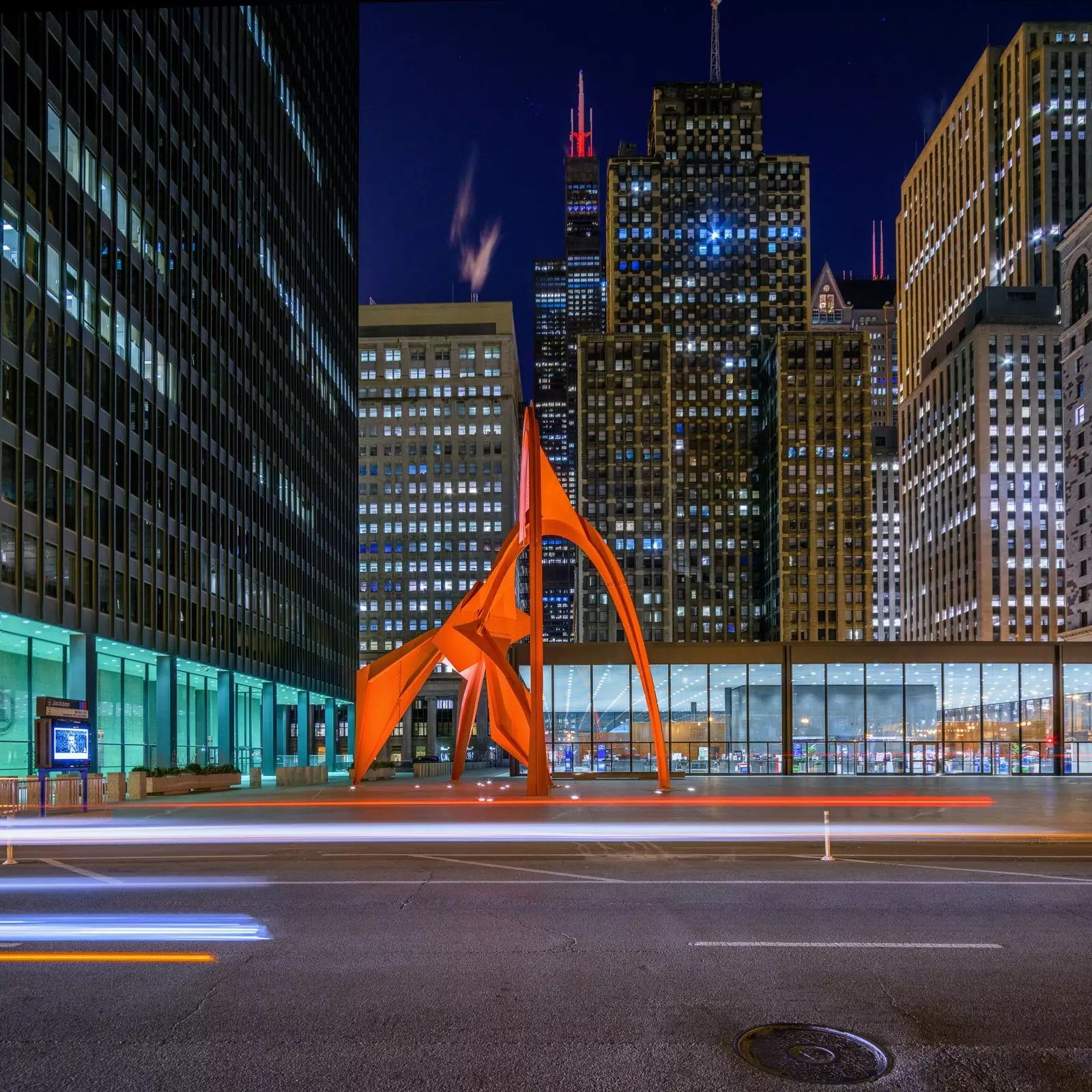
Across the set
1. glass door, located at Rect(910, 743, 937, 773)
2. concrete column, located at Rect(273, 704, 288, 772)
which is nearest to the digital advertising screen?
glass door, located at Rect(910, 743, 937, 773)

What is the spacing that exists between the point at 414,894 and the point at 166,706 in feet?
129

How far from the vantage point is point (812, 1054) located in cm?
698

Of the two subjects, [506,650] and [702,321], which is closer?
[506,650]

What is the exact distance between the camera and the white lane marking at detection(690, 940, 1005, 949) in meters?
10.2

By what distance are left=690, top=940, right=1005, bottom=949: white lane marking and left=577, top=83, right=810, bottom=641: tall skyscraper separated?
148 m

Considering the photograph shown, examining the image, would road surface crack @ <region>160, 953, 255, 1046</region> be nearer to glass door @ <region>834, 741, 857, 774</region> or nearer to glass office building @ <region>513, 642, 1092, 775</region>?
glass office building @ <region>513, 642, 1092, 775</region>

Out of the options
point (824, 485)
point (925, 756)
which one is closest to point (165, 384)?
point (925, 756)

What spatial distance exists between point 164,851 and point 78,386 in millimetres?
26931

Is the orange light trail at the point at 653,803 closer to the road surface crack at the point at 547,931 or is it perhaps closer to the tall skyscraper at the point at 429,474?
the road surface crack at the point at 547,931

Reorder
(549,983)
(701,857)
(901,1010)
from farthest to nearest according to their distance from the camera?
(701,857) < (549,983) < (901,1010)

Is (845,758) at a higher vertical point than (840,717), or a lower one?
lower

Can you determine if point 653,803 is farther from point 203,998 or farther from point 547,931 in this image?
point 203,998

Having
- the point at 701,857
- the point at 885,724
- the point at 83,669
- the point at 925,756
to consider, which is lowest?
the point at 925,756

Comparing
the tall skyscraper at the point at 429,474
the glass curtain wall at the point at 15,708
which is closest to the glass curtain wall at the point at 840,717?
the glass curtain wall at the point at 15,708
